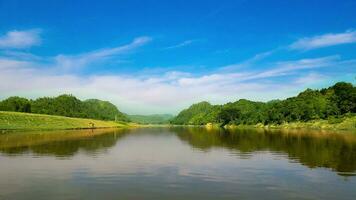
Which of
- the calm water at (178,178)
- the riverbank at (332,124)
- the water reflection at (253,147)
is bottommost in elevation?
the calm water at (178,178)

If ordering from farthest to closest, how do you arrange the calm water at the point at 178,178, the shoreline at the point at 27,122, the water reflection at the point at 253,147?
the shoreline at the point at 27,122 → the water reflection at the point at 253,147 → the calm water at the point at 178,178

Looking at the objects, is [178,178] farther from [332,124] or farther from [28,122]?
[332,124]

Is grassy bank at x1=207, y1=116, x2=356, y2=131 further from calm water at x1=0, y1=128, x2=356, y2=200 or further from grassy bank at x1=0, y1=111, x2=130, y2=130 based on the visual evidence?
calm water at x1=0, y1=128, x2=356, y2=200

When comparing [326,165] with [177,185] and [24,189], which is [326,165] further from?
[24,189]

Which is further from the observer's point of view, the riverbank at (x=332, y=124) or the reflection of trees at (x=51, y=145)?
the riverbank at (x=332, y=124)

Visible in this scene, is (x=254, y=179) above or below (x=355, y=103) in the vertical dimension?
below

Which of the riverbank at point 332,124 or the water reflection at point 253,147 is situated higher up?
the riverbank at point 332,124

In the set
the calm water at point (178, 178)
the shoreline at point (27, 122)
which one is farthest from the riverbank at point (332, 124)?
the calm water at point (178, 178)

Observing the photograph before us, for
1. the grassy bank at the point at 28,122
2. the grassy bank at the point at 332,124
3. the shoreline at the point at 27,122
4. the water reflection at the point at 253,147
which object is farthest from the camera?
the grassy bank at the point at 332,124

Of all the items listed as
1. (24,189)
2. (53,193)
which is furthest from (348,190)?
(24,189)

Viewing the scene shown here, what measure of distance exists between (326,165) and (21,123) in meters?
117

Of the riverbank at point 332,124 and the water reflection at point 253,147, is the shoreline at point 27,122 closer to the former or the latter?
the water reflection at point 253,147

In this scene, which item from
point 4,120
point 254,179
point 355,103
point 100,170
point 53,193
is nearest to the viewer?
point 53,193

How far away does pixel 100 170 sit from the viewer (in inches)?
1266
